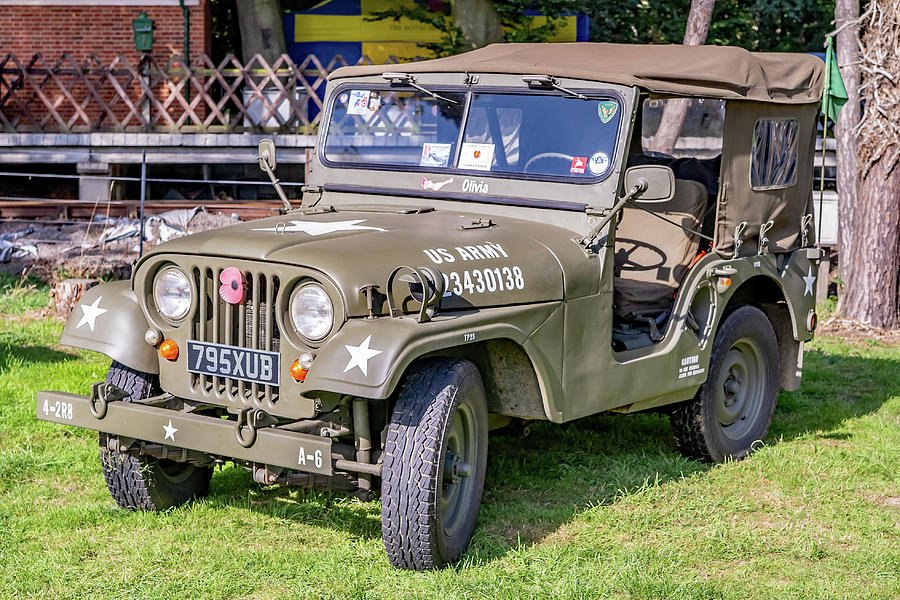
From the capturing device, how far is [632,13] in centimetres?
1991

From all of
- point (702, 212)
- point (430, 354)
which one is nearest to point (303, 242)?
point (430, 354)

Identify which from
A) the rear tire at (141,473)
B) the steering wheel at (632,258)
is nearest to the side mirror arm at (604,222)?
the steering wheel at (632,258)

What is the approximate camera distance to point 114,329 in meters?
4.94

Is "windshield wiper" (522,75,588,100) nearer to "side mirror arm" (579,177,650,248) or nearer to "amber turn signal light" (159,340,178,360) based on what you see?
"side mirror arm" (579,177,650,248)

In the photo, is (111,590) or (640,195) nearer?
(111,590)

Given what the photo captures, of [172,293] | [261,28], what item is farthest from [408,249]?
[261,28]

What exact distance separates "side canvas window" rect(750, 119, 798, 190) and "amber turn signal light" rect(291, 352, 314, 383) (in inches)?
122

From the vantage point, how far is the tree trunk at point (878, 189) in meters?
10.6

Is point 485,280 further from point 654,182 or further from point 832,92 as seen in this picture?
point 832,92

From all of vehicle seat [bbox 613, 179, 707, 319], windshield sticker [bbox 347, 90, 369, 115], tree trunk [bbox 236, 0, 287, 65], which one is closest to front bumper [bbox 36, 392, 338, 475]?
windshield sticker [bbox 347, 90, 369, 115]

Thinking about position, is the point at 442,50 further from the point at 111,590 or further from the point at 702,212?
the point at 111,590

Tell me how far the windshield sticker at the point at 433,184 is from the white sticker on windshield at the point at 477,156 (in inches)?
4.1

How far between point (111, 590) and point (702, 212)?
3.73 metres

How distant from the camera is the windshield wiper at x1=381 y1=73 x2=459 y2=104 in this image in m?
5.90
